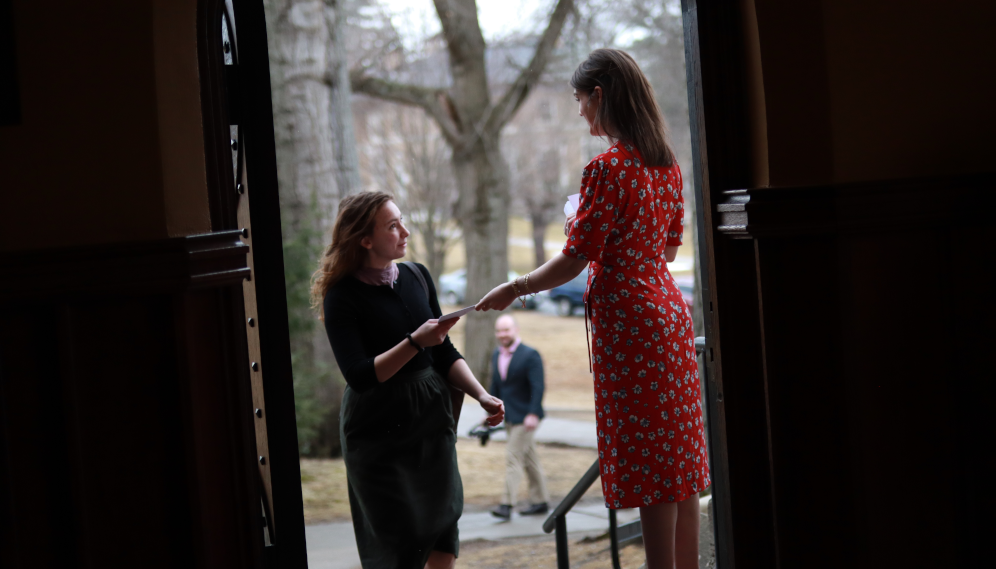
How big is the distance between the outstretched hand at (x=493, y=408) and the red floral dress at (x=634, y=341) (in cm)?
42

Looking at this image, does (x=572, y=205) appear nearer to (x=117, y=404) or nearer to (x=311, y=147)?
(x=117, y=404)

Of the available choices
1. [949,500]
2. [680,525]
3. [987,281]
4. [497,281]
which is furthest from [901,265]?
[497,281]

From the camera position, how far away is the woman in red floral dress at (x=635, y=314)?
92.0 inches

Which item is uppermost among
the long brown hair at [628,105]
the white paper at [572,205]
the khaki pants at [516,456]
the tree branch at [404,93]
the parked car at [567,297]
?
the tree branch at [404,93]

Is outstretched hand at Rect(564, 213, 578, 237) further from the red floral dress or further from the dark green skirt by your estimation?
the dark green skirt

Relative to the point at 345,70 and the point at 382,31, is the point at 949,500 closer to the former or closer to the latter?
the point at 345,70

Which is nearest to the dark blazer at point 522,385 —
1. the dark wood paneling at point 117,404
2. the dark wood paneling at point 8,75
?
the dark wood paneling at point 117,404

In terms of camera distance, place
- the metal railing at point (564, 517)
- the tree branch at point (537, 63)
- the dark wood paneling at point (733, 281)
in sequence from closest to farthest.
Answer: the dark wood paneling at point (733, 281), the metal railing at point (564, 517), the tree branch at point (537, 63)

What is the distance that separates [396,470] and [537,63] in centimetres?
926

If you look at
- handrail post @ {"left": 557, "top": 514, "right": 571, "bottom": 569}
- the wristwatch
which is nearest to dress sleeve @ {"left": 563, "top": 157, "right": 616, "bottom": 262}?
the wristwatch

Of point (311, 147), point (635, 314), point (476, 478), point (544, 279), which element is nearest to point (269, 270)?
point (544, 279)

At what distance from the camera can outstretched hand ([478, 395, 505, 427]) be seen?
2678 millimetres

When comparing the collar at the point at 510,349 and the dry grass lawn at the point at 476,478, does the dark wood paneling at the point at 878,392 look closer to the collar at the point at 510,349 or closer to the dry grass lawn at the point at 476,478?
the collar at the point at 510,349

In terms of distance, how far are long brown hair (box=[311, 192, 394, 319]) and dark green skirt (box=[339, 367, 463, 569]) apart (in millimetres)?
350
